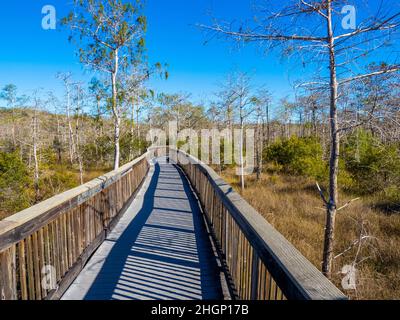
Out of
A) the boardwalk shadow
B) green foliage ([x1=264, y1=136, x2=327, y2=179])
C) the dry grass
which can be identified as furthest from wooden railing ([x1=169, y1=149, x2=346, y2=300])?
green foliage ([x1=264, y1=136, x2=327, y2=179])

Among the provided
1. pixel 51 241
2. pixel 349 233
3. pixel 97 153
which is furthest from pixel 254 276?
pixel 97 153

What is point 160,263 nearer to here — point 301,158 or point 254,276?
point 254,276

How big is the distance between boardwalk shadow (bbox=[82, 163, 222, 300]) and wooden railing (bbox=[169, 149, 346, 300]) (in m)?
0.41

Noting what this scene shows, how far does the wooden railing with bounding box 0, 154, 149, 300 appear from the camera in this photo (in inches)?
70.3

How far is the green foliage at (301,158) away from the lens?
547 inches

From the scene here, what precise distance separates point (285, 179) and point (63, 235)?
14644mm

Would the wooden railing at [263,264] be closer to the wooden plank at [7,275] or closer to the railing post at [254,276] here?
the railing post at [254,276]

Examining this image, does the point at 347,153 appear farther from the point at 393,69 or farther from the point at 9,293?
the point at 9,293

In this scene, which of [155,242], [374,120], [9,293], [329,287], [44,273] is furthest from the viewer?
[155,242]

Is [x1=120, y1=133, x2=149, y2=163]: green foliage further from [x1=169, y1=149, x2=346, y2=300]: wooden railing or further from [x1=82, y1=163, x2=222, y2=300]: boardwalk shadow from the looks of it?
[x1=169, y1=149, x2=346, y2=300]: wooden railing

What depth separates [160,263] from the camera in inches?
133

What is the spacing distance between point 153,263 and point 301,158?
45.9ft

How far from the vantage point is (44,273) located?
235cm
